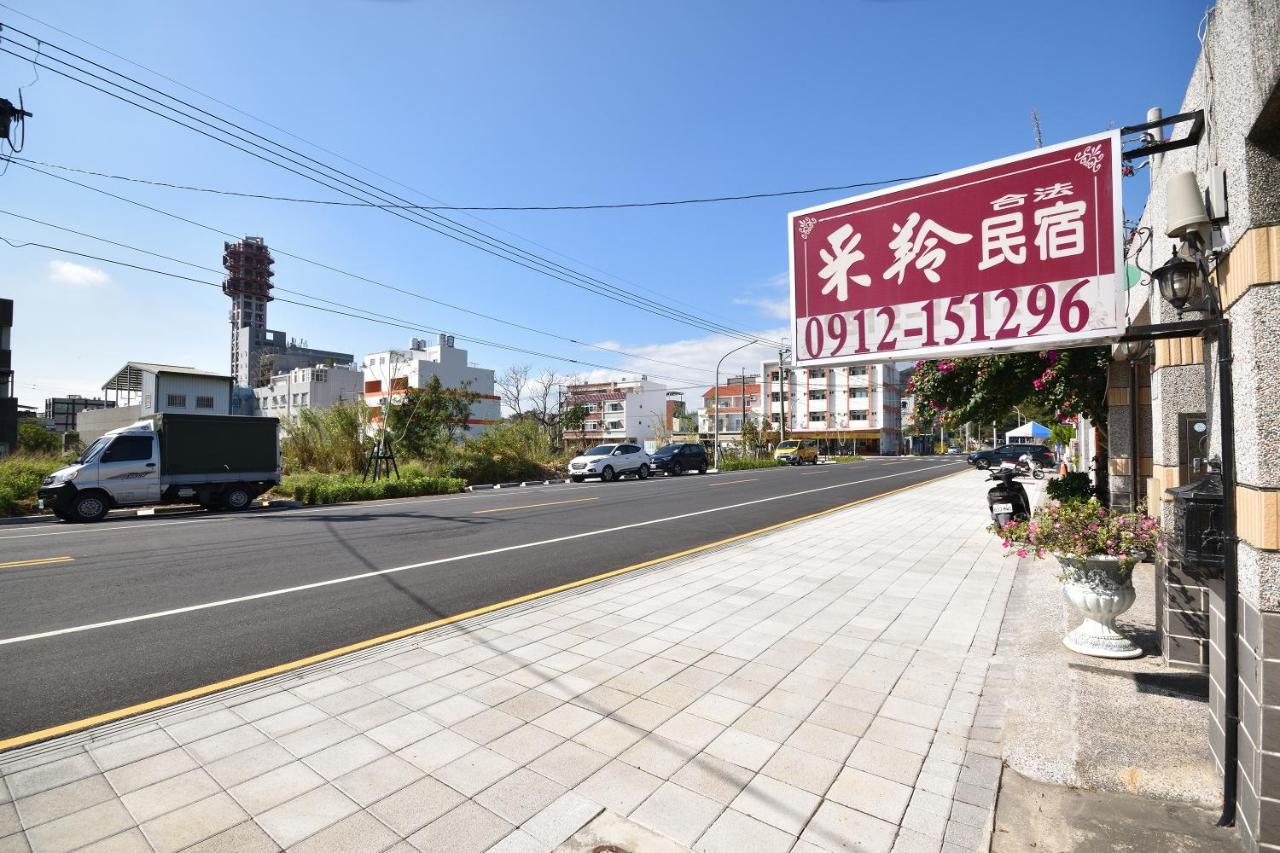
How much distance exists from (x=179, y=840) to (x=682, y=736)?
2.36 metres

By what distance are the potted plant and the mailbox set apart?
1528mm

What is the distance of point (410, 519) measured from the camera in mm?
13258

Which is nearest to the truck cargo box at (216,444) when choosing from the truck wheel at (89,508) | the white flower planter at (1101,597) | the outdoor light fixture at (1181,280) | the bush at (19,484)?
the truck wheel at (89,508)

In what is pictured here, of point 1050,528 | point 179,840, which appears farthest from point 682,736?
point 1050,528

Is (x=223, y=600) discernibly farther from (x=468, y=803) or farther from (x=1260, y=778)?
(x=1260, y=778)

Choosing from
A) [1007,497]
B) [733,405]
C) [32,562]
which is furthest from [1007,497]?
[733,405]

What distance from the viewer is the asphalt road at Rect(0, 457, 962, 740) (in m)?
4.41

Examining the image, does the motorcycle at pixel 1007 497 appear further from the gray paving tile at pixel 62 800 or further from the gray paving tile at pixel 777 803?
the gray paving tile at pixel 62 800

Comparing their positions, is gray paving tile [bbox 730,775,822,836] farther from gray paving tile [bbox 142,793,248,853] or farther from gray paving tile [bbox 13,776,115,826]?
gray paving tile [bbox 13,776,115,826]

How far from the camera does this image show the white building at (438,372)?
65312mm

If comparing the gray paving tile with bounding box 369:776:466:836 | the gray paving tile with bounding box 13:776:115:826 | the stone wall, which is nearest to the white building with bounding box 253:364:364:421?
the gray paving tile with bounding box 13:776:115:826

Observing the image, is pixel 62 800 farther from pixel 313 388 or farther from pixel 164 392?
pixel 313 388

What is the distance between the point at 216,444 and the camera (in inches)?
628

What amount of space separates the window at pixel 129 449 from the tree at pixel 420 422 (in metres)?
11.4
